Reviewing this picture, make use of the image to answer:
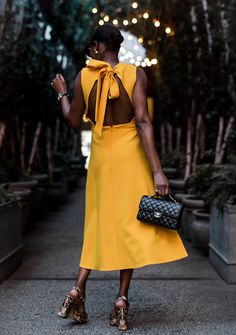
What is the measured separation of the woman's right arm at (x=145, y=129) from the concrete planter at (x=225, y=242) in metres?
1.72

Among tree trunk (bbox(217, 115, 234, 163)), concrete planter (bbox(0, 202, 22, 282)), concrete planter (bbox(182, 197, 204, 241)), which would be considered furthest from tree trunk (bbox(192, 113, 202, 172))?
concrete planter (bbox(0, 202, 22, 282))

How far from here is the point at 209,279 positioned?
21.3 feet

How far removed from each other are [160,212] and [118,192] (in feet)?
1.19

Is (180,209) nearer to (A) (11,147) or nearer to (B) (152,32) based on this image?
(A) (11,147)

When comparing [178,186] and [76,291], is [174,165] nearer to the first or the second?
[178,186]

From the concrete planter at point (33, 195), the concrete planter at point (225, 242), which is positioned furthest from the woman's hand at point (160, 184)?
the concrete planter at point (33, 195)

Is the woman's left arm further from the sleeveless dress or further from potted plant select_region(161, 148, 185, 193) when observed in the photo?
potted plant select_region(161, 148, 185, 193)

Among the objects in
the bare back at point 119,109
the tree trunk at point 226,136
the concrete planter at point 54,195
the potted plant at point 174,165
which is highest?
the bare back at point 119,109

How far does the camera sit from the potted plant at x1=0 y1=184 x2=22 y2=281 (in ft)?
20.9

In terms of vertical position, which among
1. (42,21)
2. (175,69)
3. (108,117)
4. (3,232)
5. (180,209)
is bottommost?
(3,232)

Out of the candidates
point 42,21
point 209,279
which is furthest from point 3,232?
point 42,21

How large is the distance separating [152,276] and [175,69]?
799 cm

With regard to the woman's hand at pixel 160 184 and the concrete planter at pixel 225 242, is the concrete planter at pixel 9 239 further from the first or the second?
the woman's hand at pixel 160 184

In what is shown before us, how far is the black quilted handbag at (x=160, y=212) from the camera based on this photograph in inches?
178
